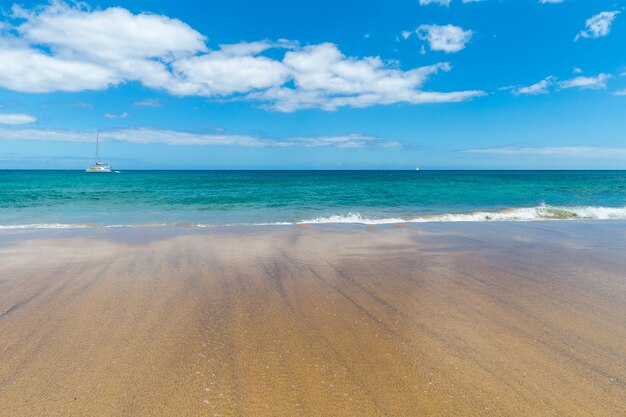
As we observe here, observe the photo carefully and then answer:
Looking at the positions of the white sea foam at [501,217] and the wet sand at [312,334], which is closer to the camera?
the wet sand at [312,334]

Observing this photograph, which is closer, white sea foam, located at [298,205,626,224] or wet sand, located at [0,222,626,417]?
wet sand, located at [0,222,626,417]

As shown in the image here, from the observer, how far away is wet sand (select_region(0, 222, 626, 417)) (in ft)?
10.9

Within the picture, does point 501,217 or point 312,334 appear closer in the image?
point 312,334

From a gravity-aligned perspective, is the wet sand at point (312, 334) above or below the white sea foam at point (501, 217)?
below

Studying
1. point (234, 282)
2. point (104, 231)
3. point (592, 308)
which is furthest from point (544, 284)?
point (104, 231)

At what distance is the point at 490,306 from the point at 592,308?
4.99 feet

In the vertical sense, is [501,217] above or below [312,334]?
above

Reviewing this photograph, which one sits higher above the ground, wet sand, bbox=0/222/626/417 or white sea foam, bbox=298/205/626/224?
white sea foam, bbox=298/205/626/224

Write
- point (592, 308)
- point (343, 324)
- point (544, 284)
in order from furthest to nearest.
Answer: point (544, 284), point (592, 308), point (343, 324)

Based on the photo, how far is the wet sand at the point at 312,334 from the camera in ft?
10.9

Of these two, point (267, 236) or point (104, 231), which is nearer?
point (267, 236)

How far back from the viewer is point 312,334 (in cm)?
461

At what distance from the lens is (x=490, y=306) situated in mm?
5559

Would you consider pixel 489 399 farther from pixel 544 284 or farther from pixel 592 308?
pixel 544 284
